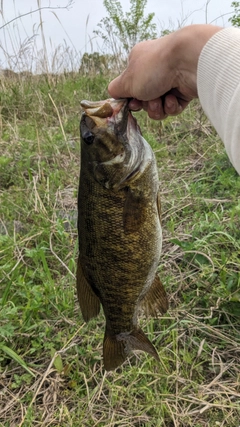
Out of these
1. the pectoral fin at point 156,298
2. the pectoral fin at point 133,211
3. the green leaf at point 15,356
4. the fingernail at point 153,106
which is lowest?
the green leaf at point 15,356

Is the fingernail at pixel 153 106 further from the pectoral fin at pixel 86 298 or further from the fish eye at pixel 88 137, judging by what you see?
the pectoral fin at pixel 86 298

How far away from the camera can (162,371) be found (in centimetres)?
208

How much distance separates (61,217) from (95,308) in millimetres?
1963

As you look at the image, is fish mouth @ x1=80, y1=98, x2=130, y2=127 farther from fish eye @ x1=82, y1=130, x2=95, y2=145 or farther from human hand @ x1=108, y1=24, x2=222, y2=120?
human hand @ x1=108, y1=24, x2=222, y2=120

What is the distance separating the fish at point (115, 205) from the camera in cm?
134

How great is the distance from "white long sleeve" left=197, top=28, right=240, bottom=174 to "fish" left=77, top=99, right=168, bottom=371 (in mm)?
251

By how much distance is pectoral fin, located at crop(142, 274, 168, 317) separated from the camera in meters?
1.52

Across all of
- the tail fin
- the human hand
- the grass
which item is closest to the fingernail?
the human hand

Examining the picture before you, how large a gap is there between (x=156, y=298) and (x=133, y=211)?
38 cm

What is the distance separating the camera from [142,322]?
2.34 metres

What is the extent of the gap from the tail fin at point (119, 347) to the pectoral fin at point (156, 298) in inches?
4.6

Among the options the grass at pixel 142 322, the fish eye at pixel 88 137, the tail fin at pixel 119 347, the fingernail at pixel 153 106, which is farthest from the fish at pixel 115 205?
the grass at pixel 142 322

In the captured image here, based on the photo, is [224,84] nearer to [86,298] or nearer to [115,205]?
[115,205]

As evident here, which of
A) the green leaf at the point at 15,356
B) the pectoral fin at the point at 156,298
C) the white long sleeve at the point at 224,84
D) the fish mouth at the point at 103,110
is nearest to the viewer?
the white long sleeve at the point at 224,84
